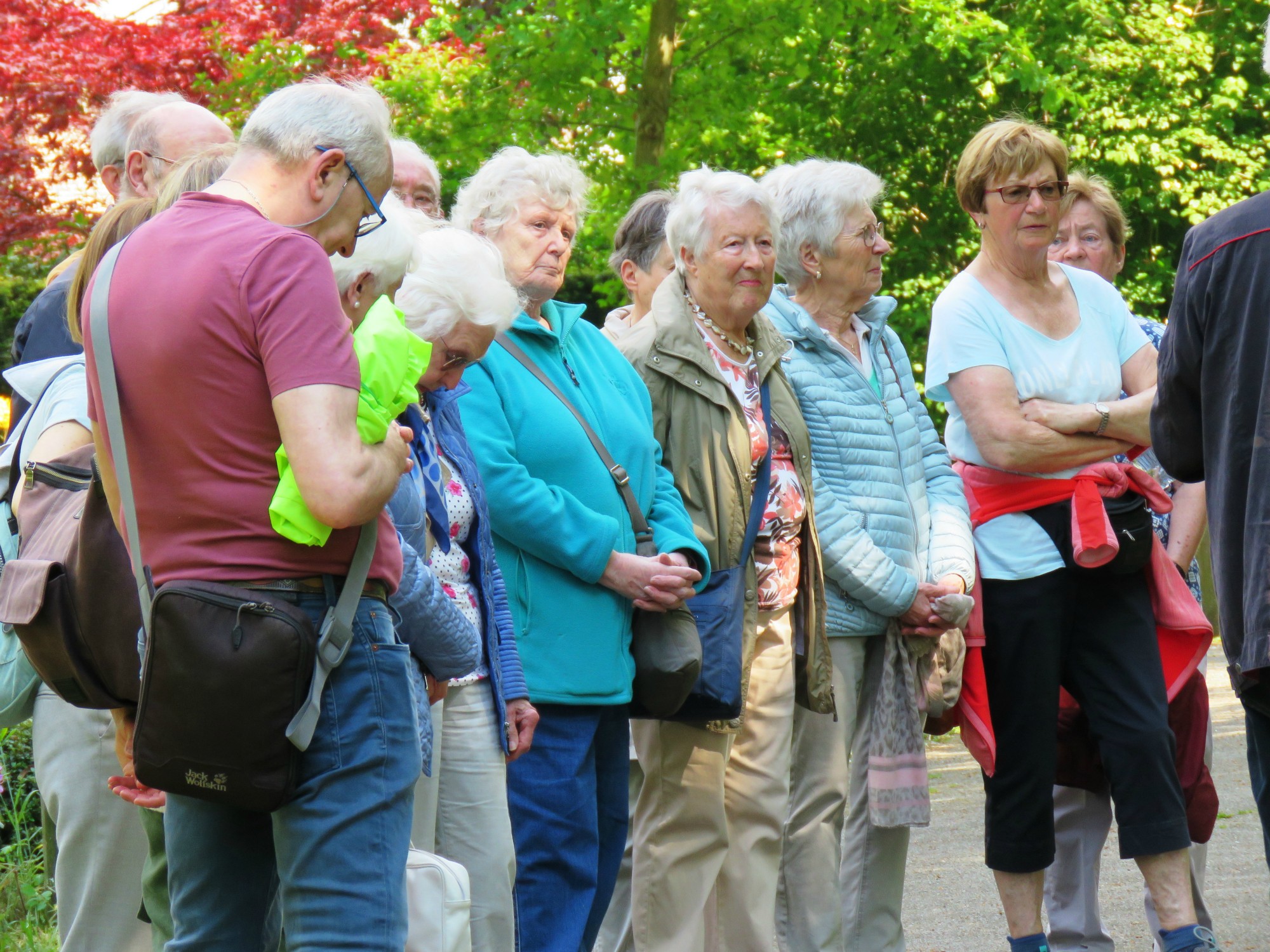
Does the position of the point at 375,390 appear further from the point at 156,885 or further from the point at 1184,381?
the point at 1184,381

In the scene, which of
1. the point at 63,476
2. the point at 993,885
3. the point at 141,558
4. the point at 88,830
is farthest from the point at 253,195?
the point at 993,885

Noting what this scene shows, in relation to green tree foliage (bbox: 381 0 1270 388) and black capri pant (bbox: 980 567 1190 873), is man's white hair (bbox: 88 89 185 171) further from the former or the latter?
green tree foliage (bbox: 381 0 1270 388)

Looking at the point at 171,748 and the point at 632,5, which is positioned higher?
the point at 632,5

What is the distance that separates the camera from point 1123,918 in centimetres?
483

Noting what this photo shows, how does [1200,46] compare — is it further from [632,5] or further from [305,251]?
[305,251]

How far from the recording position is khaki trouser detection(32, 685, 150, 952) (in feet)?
10.2

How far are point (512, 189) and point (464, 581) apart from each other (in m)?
1.24

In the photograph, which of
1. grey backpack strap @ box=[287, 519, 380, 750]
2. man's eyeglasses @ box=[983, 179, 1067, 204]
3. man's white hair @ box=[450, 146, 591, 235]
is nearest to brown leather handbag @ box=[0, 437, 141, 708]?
grey backpack strap @ box=[287, 519, 380, 750]

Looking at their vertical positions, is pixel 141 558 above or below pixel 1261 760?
above

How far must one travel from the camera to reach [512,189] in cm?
391

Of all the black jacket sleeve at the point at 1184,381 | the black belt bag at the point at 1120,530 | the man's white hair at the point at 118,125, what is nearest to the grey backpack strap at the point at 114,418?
the man's white hair at the point at 118,125

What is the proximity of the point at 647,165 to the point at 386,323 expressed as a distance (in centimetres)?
731

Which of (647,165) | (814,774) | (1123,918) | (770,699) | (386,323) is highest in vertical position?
(386,323)

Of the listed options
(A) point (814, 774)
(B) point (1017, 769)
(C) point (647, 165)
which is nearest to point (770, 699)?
(A) point (814, 774)
